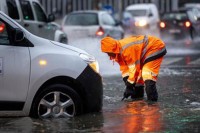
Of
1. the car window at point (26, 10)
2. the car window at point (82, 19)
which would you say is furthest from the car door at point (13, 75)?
the car window at point (82, 19)

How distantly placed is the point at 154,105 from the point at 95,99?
1.41m

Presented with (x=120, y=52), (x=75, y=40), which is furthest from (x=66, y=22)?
(x=120, y=52)

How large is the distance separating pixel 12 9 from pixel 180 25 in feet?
53.4

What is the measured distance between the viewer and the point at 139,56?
938cm

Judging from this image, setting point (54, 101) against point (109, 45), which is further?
point (109, 45)

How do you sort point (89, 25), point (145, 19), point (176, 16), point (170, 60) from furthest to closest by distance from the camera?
point (145, 19) → point (176, 16) → point (89, 25) → point (170, 60)

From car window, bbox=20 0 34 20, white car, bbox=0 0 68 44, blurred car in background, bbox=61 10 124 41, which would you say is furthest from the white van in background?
car window, bbox=20 0 34 20

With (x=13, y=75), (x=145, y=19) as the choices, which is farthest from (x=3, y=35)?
(x=145, y=19)

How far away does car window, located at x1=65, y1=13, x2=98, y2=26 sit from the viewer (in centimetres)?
2123

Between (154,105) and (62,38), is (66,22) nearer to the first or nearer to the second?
(62,38)

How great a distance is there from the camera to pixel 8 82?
7699 millimetres

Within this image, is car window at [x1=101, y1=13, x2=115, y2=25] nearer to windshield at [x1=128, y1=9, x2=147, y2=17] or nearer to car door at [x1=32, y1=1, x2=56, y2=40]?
car door at [x1=32, y1=1, x2=56, y2=40]

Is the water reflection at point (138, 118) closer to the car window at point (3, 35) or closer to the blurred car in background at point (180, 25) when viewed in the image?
the car window at point (3, 35)

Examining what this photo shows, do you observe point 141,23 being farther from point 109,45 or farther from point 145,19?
point 109,45
